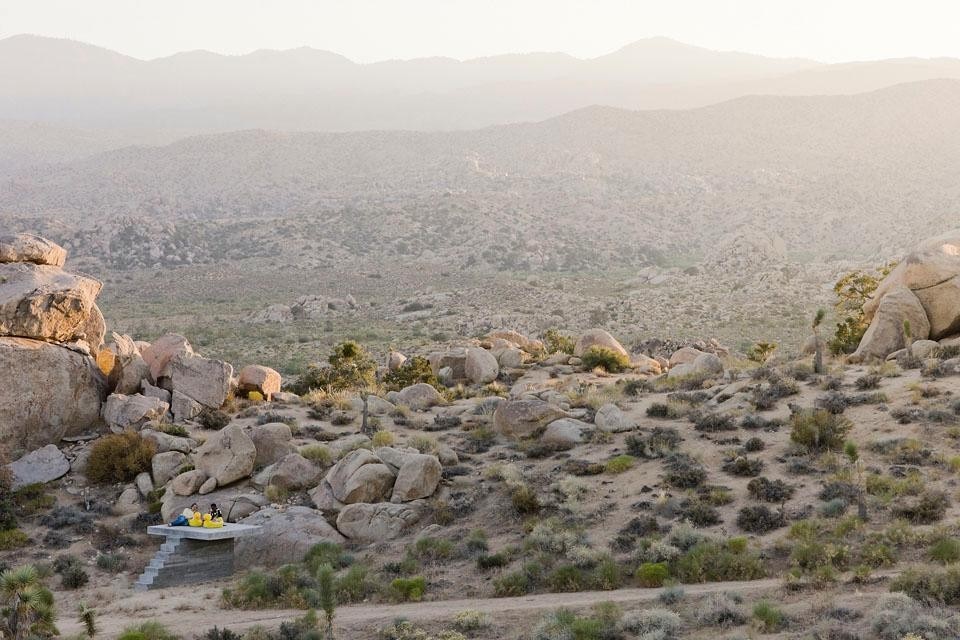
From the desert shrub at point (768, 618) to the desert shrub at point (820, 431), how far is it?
8.37m

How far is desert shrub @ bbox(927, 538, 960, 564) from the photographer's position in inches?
505

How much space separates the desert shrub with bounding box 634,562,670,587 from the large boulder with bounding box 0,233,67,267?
786 inches

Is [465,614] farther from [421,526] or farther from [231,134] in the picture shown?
[231,134]

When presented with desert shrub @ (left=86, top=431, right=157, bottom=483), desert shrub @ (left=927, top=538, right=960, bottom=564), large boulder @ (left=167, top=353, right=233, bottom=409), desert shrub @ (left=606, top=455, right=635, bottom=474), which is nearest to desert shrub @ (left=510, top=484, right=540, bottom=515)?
desert shrub @ (left=606, top=455, right=635, bottom=474)

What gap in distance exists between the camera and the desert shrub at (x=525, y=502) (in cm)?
1819

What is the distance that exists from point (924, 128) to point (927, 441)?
412 ft

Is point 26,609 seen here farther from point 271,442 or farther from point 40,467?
point 40,467

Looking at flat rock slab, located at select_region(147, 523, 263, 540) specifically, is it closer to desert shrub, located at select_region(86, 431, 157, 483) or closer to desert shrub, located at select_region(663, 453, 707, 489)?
desert shrub, located at select_region(86, 431, 157, 483)

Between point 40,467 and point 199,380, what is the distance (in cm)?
527

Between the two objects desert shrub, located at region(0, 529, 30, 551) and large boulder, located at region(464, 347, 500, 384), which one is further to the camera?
large boulder, located at region(464, 347, 500, 384)

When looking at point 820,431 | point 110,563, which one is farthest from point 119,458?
point 820,431

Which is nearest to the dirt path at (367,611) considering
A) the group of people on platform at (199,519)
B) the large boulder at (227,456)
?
the group of people on platform at (199,519)

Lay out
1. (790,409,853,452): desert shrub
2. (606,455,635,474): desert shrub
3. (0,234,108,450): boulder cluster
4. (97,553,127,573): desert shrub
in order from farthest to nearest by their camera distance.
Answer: (0,234,108,450): boulder cluster, (606,455,635,474): desert shrub, (790,409,853,452): desert shrub, (97,553,127,573): desert shrub

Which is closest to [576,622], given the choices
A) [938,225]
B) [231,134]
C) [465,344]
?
[465,344]
